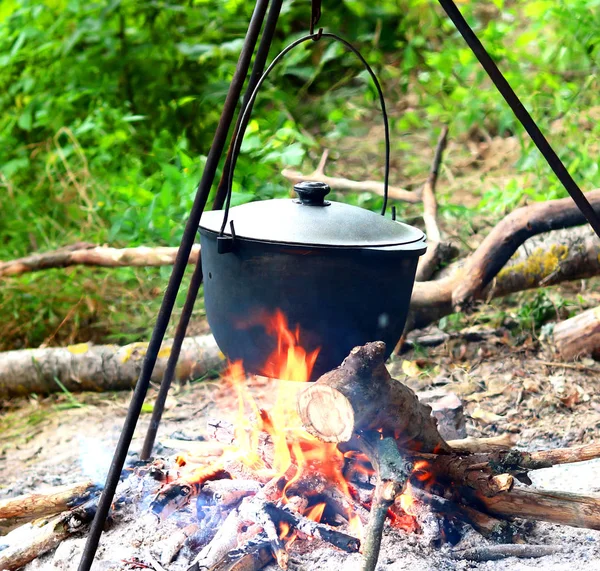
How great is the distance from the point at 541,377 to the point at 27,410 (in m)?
2.44

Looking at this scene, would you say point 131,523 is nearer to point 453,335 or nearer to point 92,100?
point 453,335

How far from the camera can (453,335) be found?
3674 millimetres

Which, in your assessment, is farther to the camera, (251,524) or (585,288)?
(585,288)

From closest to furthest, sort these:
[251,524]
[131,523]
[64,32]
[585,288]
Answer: [251,524] < [131,523] < [585,288] < [64,32]

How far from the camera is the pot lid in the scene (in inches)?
76.6

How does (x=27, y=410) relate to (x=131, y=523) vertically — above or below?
below

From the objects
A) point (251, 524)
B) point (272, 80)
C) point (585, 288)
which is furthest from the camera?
point (272, 80)

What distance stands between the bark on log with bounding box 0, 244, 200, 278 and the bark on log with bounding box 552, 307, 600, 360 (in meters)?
1.74

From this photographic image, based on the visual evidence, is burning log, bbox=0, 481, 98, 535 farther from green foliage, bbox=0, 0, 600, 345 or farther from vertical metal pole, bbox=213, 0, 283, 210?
green foliage, bbox=0, 0, 600, 345

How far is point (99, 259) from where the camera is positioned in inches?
142

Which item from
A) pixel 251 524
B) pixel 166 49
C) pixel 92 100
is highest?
pixel 166 49

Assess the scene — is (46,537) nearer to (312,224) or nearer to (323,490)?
(323,490)

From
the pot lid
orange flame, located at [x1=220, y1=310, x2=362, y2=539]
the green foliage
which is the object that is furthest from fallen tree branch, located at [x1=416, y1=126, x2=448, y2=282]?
orange flame, located at [x1=220, y1=310, x2=362, y2=539]

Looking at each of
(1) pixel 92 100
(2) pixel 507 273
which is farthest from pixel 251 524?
(1) pixel 92 100
